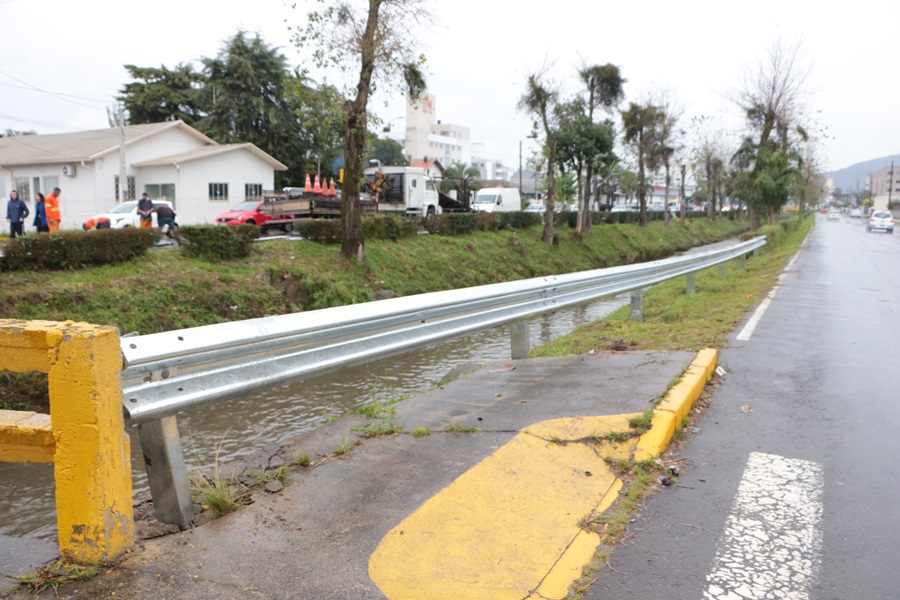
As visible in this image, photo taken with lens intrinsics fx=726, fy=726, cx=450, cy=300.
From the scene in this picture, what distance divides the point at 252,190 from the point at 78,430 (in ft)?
120

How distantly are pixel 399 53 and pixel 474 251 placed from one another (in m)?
9.55

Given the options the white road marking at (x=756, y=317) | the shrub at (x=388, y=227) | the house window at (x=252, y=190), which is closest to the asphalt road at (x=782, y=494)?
the white road marking at (x=756, y=317)

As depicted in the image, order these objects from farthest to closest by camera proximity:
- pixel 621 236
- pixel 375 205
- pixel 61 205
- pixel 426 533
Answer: pixel 621 236 → pixel 61 205 → pixel 375 205 → pixel 426 533

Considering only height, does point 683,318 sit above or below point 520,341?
below

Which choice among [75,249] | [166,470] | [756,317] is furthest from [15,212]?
[166,470]

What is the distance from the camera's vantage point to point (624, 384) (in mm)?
6039

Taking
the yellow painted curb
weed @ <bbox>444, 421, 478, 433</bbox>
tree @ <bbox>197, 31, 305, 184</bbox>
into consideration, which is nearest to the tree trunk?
the yellow painted curb

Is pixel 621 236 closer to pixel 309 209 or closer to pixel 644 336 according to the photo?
pixel 309 209

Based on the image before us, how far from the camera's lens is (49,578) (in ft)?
9.31

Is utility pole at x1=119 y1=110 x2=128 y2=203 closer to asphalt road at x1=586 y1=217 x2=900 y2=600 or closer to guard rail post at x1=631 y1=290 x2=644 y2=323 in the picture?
guard rail post at x1=631 y1=290 x2=644 y2=323

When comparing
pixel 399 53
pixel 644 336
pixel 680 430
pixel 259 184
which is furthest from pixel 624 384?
pixel 259 184

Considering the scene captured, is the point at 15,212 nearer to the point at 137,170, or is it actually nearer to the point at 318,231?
the point at 318,231

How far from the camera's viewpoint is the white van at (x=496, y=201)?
138ft

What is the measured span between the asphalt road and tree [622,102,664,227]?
38.4 m
